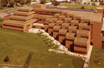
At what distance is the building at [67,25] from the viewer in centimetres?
4993

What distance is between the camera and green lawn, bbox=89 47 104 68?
41938mm

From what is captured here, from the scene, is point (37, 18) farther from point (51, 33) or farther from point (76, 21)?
point (76, 21)

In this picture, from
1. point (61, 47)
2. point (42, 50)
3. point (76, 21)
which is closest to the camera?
point (42, 50)

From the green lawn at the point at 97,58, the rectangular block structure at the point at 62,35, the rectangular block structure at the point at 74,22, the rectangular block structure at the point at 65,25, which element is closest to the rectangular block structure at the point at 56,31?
the rectangular block structure at the point at 65,25

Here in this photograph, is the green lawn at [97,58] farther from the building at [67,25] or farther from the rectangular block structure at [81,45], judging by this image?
the rectangular block structure at [81,45]

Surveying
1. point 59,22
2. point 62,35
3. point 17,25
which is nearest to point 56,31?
point 62,35

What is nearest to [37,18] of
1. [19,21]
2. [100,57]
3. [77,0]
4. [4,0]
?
[19,21]

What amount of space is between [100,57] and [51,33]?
26284 millimetres

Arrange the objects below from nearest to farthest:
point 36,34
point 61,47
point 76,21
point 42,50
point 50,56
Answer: point 50,56, point 42,50, point 61,47, point 76,21, point 36,34

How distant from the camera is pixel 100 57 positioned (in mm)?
46688

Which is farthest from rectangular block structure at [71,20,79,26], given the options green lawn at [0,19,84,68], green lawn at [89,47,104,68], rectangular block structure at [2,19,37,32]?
rectangular block structure at [2,19,37,32]

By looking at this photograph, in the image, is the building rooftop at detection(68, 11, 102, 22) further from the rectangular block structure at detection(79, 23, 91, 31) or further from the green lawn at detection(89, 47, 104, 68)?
the green lawn at detection(89, 47, 104, 68)

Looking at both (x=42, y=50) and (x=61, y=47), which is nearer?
(x=42, y=50)

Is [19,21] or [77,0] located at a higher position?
[77,0]
